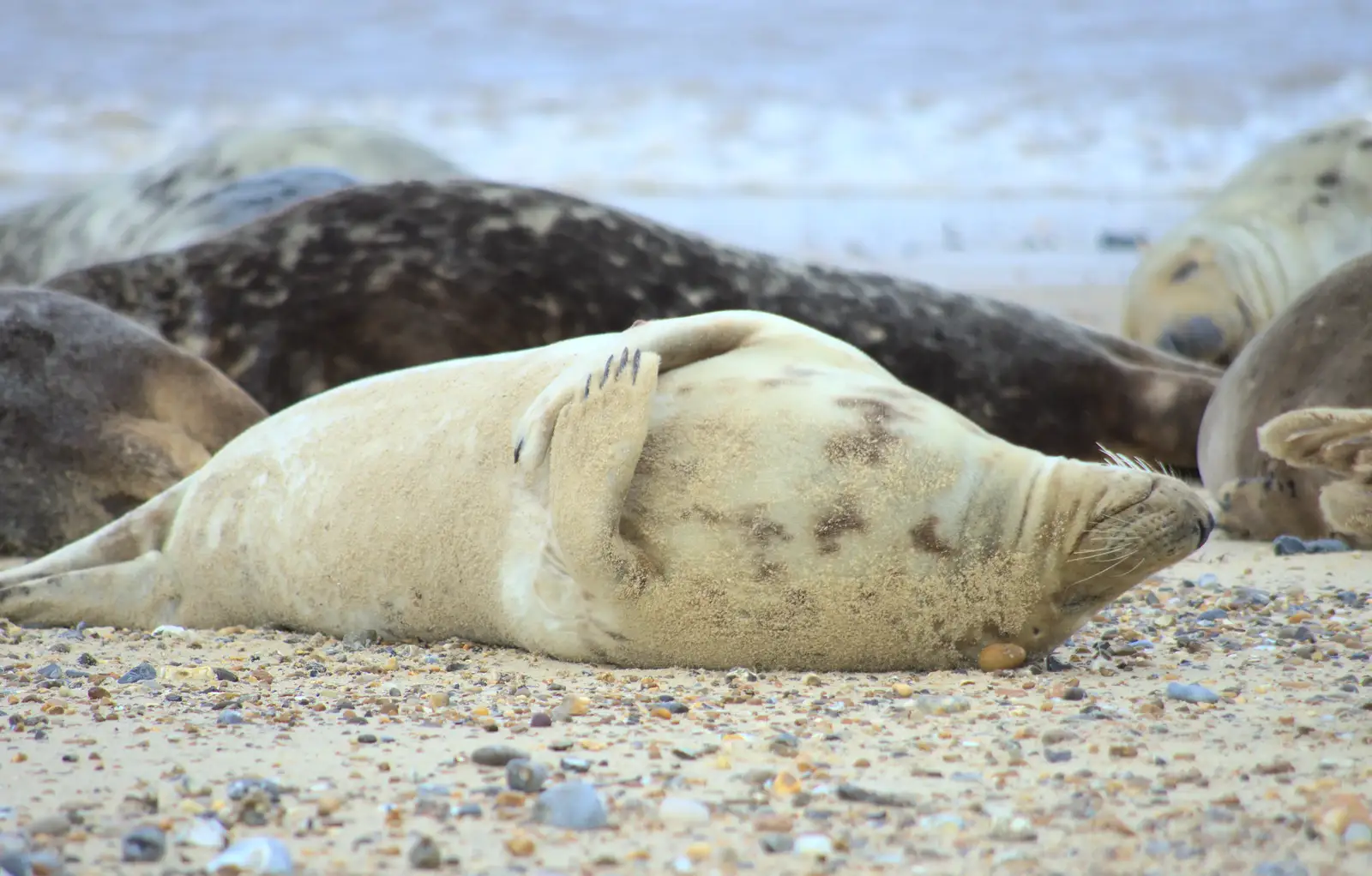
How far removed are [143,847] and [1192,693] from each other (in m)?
1.53

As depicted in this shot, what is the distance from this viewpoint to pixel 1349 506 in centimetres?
316

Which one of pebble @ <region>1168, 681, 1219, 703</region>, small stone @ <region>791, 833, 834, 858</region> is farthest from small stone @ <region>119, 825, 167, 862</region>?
pebble @ <region>1168, 681, 1219, 703</region>

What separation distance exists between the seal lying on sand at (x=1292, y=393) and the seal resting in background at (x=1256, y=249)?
2.31 metres

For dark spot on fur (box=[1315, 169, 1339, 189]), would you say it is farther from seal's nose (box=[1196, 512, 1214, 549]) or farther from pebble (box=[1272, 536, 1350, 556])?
seal's nose (box=[1196, 512, 1214, 549])

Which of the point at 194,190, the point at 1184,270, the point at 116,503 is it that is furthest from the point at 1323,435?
the point at 194,190

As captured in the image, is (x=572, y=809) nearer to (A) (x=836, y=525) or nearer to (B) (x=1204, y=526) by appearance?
(A) (x=836, y=525)

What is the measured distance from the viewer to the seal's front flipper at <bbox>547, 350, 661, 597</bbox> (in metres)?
2.56

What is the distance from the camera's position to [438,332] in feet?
15.7

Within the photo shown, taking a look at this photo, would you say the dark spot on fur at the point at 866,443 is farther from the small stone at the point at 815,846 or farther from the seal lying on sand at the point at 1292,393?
the seal lying on sand at the point at 1292,393

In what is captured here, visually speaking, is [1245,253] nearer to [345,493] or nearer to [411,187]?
[411,187]

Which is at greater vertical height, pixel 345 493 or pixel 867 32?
pixel 867 32

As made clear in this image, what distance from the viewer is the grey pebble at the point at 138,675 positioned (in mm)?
2779

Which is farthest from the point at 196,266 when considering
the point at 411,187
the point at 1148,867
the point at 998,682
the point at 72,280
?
the point at 1148,867

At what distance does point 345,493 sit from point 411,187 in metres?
2.14
